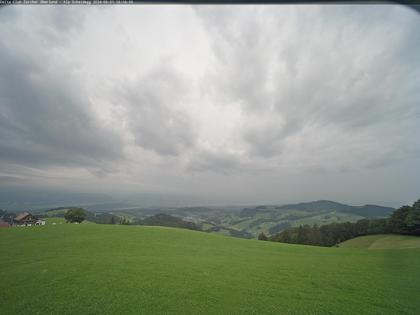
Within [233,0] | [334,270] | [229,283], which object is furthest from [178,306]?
[334,270]

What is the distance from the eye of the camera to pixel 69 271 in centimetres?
642

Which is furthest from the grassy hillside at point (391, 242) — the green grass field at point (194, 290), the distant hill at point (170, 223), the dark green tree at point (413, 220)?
the distant hill at point (170, 223)

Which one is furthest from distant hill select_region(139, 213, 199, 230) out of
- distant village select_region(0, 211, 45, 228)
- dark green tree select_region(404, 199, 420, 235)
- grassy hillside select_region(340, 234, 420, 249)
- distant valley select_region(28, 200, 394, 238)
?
dark green tree select_region(404, 199, 420, 235)

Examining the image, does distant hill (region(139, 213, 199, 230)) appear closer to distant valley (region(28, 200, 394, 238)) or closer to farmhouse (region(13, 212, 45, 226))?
distant valley (region(28, 200, 394, 238))

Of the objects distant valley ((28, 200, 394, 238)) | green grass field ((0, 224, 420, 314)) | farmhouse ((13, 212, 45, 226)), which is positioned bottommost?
distant valley ((28, 200, 394, 238))

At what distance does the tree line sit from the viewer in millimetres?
26248

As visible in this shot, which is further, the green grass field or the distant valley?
the distant valley

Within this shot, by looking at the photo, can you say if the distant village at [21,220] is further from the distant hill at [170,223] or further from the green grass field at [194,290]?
the green grass field at [194,290]

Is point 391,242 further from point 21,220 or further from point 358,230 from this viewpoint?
point 21,220

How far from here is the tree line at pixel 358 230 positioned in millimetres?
26248

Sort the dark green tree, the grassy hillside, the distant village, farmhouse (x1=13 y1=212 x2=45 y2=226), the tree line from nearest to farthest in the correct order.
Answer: the grassy hillside, the dark green tree, the tree line, the distant village, farmhouse (x1=13 y1=212 x2=45 y2=226)

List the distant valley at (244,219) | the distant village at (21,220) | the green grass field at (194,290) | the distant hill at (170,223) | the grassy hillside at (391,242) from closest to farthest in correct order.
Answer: the green grass field at (194,290) < the grassy hillside at (391,242) < the distant village at (21,220) < the distant hill at (170,223) < the distant valley at (244,219)

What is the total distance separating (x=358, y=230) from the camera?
120 ft

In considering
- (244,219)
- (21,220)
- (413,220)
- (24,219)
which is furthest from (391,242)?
(244,219)
